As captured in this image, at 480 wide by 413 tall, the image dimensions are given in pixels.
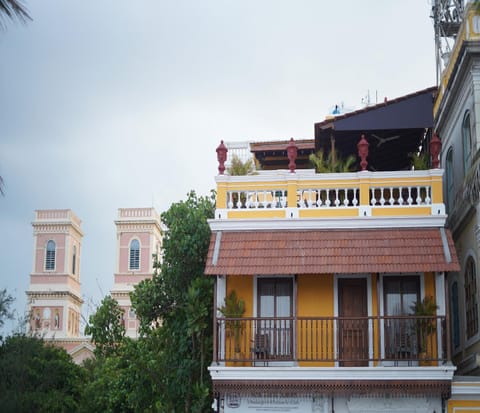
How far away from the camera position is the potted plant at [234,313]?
62.2ft

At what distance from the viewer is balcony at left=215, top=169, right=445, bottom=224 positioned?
19.6 metres

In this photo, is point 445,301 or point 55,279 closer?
point 445,301

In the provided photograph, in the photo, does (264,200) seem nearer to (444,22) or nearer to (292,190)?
(292,190)

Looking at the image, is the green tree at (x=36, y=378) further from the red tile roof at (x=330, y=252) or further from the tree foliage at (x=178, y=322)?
the red tile roof at (x=330, y=252)

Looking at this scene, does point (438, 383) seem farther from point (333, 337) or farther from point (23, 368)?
point (23, 368)

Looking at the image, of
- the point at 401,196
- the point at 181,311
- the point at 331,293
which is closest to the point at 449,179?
the point at 401,196

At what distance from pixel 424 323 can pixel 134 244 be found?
67.5m

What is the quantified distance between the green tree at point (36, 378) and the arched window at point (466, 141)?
16662 mm

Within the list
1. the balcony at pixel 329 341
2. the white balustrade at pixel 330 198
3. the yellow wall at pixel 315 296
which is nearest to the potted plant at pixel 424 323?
the balcony at pixel 329 341

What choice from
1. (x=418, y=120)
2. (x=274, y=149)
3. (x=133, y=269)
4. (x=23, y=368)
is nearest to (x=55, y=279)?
(x=133, y=269)

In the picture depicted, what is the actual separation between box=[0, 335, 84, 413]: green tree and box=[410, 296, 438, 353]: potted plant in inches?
621

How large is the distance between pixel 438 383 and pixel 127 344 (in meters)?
9.23

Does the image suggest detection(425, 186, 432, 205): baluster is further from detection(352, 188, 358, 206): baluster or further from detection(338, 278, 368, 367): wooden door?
detection(338, 278, 368, 367): wooden door

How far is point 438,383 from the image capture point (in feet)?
59.3
